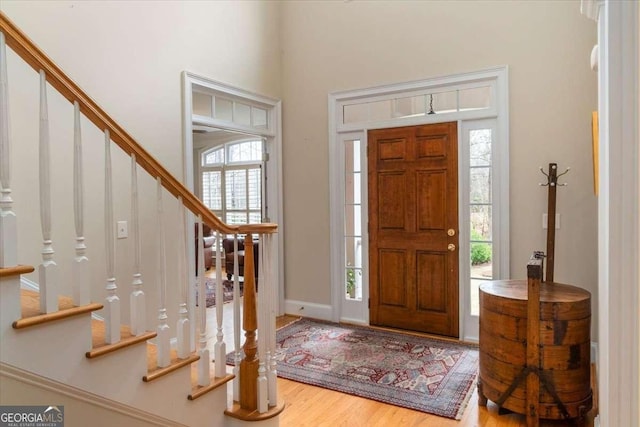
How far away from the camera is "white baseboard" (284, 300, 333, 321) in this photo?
452 cm

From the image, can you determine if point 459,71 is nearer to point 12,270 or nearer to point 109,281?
point 109,281

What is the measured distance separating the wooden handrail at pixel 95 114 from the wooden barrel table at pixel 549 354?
1513 millimetres

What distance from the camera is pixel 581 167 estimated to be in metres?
3.33

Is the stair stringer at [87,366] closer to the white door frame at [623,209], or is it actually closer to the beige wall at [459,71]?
the white door frame at [623,209]

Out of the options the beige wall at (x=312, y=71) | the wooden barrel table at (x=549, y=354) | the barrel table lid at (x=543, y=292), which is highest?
the beige wall at (x=312, y=71)

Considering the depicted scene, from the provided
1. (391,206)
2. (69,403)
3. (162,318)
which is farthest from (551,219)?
(69,403)

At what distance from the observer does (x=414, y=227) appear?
4.03 m

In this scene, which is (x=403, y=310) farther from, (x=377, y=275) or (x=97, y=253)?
(x=97, y=253)

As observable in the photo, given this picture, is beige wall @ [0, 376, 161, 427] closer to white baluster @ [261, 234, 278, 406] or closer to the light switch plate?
white baluster @ [261, 234, 278, 406]

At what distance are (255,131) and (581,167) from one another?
311cm

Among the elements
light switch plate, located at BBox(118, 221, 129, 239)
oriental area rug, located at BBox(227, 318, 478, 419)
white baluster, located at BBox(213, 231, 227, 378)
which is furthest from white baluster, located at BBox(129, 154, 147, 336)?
oriental area rug, located at BBox(227, 318, 478, 419)

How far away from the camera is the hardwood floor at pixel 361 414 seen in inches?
97.0

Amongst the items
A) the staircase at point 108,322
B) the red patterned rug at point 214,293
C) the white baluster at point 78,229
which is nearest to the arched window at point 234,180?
the red patterned rug at point 214,293

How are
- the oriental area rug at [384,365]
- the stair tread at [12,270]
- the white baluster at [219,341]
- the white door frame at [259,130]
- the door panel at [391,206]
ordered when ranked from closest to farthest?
the stair tread at [12,270] < the white baluster at [219,341] < the oriental area rug at [384,365] < the white door frame at [259,130] < the door panel at [391,206]
